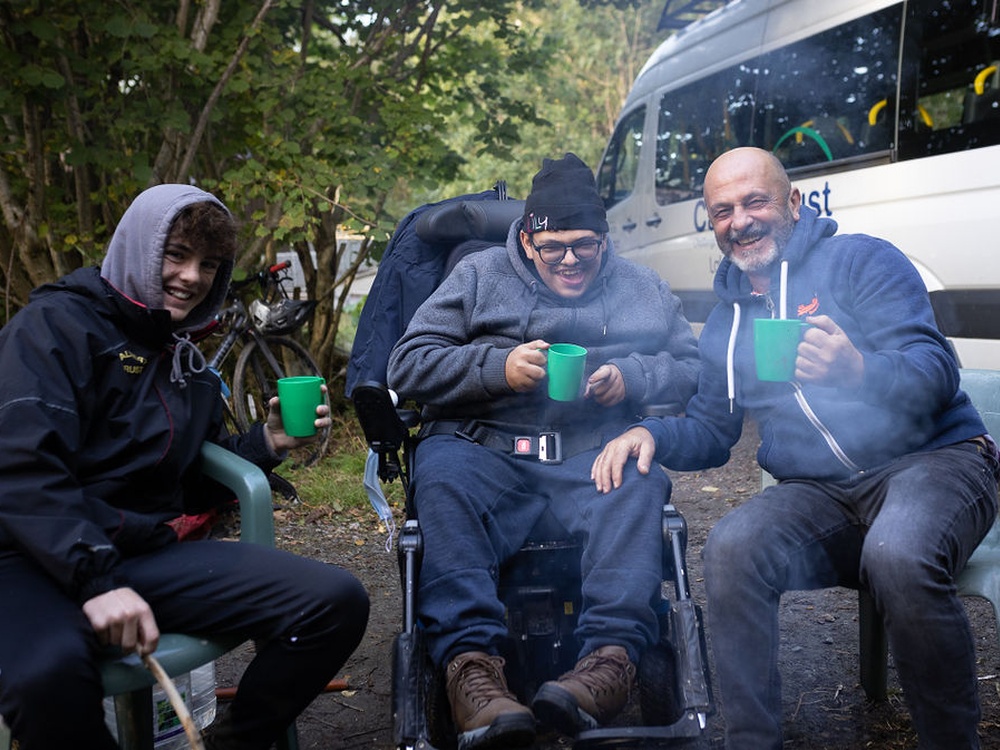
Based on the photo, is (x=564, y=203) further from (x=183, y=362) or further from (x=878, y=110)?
(x=878, y=110)

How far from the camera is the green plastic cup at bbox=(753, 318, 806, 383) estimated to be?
2279 mm

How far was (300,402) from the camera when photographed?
2582mm

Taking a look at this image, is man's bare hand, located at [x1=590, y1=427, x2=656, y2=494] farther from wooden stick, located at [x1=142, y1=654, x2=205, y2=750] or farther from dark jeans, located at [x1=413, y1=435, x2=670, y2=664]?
wooden stick, located at [x1=142, y1=654, x2=205, y2=750]

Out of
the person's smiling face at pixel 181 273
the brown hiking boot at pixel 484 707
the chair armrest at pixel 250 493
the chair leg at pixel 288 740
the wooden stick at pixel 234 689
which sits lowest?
the wooden stick at pixel 234 689

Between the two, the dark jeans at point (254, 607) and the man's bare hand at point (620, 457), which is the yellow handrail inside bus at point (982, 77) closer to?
the man's bare hand at point (620, 457)

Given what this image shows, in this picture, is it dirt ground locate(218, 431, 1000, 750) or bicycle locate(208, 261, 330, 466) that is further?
bicycle locate(208, 261, 330, 466)

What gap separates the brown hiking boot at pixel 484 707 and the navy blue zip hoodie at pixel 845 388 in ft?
2.82

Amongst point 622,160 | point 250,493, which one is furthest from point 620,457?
point 622,160

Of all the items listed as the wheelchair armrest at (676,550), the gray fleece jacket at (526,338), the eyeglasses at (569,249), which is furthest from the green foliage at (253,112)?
the wheelchair armrest at (676,550)

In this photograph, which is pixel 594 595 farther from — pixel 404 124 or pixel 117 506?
pixel 404 124

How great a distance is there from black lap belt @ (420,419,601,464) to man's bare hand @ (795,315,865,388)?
34.3 inches

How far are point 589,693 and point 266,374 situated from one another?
4972 millimetres

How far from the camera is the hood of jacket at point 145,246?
96.7 inches

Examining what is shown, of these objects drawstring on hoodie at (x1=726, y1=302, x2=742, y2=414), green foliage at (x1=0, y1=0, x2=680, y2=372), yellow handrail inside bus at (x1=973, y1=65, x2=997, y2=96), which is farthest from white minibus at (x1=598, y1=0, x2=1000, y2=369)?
drawstring on hoodie at (x1=726, y1=302, x2=742, y2=414)
